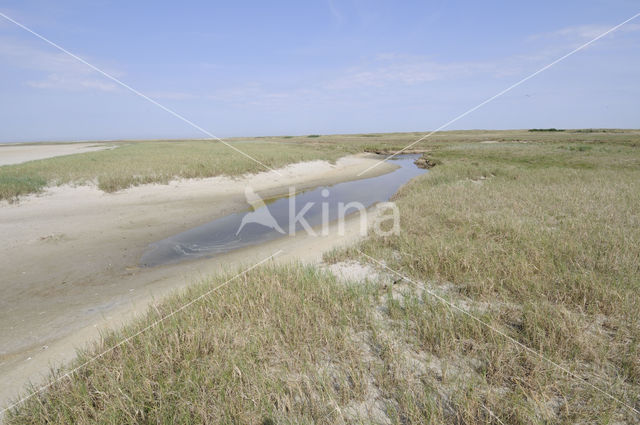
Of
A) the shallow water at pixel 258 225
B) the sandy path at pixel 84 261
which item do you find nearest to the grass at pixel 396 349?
the sandy path at pixel 84 261

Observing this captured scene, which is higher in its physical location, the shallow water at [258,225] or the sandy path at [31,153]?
the sandy path at [31,153]

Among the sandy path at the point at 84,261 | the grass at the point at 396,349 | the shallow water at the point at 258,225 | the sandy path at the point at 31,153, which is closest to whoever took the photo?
the grass at the point at 396,349

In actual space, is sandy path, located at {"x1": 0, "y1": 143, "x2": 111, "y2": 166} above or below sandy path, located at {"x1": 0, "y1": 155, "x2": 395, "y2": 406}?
above

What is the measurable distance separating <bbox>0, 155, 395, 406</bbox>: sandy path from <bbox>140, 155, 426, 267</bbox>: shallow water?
2.03ft

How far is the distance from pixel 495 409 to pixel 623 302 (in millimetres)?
3177

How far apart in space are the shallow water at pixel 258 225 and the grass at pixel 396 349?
405cm

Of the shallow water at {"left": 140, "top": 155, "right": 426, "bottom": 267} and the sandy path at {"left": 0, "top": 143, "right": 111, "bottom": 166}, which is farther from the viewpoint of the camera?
the sandy path at {"left": 0, "top": 143, "right": 111, "bottom": 166}

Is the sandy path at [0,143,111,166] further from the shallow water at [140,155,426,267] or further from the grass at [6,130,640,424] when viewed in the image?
the grass at [6,130,640,424]

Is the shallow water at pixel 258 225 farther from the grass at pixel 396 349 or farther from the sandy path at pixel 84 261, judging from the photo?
the grass at pixel 396 349

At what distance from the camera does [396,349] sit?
3.52m

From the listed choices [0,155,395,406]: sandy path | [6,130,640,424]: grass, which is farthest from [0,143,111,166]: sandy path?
[6,130,640,424]: grass

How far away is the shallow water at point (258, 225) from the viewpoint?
9188 mm

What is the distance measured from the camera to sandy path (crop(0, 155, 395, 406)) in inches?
190

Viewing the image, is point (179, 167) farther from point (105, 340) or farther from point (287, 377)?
point (287, 377)
